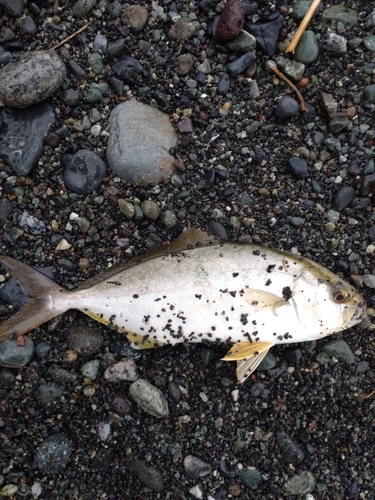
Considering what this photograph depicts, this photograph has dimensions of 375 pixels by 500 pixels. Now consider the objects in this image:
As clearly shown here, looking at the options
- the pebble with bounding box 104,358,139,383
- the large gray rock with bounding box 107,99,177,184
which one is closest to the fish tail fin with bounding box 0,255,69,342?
the pebble with bounding box 104,358,139,383

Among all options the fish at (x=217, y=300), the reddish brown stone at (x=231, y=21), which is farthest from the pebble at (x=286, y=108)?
the fish at (x=217, y=300)

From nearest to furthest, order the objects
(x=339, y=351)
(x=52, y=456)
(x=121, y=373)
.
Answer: (x=52, y=456)
(x=121, y=373)
(x=339, y=351)

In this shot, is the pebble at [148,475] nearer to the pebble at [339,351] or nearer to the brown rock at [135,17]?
the pebble at [339,351]

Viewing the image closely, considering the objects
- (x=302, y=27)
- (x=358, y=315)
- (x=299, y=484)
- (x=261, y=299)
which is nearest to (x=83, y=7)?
(x=302, y=27)

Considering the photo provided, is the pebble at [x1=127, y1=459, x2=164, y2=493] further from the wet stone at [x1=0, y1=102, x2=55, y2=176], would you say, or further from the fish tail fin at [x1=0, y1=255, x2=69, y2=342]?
the wet stone at [x1=0, y1=102, x2=55, y2=176]

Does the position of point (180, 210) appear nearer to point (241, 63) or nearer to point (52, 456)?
point (241, 63)
